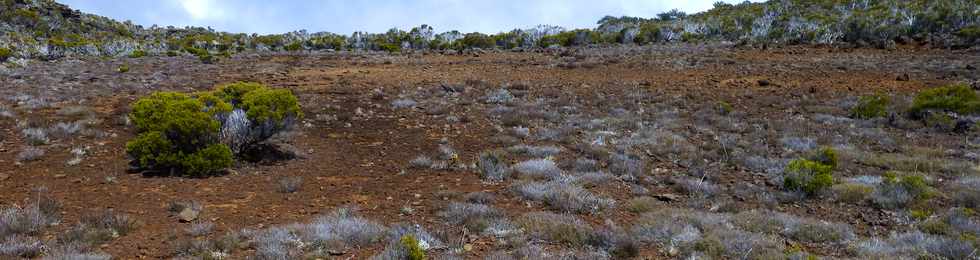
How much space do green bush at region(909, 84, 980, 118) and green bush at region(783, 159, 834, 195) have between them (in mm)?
6964

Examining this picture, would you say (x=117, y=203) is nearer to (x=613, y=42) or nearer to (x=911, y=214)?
(x=911, y=214)

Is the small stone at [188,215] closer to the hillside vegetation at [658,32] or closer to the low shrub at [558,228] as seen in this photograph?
the low shrub at [558,228]

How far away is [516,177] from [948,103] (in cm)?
1145

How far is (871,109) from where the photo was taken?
536 inches

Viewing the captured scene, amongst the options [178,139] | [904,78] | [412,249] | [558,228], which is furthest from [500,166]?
[904,78]

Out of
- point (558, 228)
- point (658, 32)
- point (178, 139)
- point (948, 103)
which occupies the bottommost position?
point (558, 228)

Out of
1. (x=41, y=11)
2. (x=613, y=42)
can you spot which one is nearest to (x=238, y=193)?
(x=613, y=42)

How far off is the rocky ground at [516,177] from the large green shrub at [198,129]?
0.35 metres

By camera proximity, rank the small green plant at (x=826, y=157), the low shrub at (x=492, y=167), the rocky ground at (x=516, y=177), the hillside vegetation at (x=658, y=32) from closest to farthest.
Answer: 1. the rocky ground at (x=516, y=177)
2. the low shrub at (x=492, y=167)
3. the small green plant at (x=826, y=157)
4. the hillside vegetation at (x=658, y=32)

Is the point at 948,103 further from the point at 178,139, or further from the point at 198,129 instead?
the point at 178,139

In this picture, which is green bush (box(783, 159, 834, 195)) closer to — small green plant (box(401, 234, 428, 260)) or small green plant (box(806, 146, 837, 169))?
small green plant (box(806, 146, 837, 169))

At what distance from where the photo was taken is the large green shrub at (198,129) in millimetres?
8500

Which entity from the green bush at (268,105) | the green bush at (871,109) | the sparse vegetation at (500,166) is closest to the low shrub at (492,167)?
the sparse vegetation at (500,166)

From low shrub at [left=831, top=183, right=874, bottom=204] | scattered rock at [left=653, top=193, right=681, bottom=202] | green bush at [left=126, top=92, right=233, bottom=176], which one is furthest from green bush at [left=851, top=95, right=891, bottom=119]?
green bush at [left=126, top=92, right=233, bottom=176]
